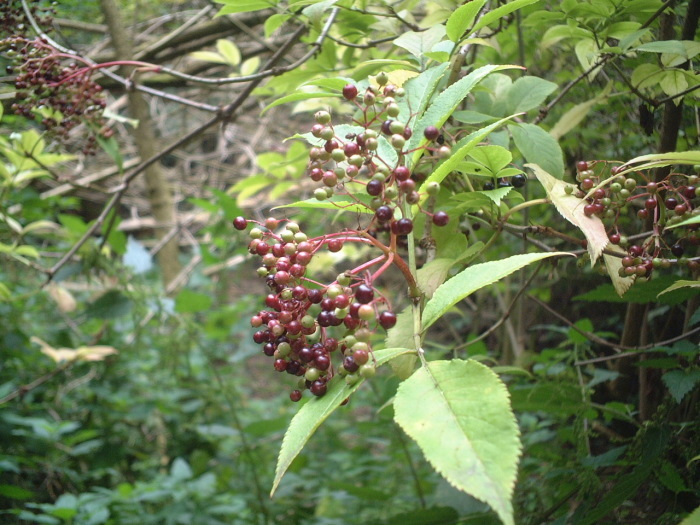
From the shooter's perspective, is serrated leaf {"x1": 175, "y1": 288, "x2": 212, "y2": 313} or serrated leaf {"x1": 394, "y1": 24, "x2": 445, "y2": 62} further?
serrated leaf {"x1": 175, "y1": 288, "x2": 212, "y2": 313}

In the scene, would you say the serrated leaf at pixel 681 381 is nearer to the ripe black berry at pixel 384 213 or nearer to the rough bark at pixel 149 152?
the ripe black berry at pixel 384 213

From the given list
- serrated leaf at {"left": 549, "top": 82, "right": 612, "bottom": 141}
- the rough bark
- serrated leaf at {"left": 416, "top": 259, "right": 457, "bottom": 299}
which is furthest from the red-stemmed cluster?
the rough bark

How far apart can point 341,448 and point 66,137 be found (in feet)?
6.01

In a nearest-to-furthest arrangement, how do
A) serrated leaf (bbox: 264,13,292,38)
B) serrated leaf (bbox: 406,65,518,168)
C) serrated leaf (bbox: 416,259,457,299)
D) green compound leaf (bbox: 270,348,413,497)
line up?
green compound leaf (bbox: 270,348,413,497) → serrated leaf (bbox: 406,65,518,168) → serrated leaf (bbox: 416,259,457,299) → serrated leaf (bbox: 264,13,292,38)

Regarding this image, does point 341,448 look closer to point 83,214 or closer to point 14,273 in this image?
point 14,273

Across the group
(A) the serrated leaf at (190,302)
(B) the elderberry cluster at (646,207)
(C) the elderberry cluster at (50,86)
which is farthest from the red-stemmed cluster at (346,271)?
(A) the serrated leaf at (190,302)

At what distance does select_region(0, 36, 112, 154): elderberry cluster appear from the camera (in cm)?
112

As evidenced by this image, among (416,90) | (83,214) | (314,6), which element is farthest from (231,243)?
(83,214)

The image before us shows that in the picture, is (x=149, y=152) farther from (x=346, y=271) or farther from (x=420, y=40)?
(x=346, y=271)

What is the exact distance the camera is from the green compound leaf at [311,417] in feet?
1.65

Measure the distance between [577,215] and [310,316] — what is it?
35 cm

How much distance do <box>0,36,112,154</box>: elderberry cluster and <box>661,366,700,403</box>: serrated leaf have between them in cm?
126

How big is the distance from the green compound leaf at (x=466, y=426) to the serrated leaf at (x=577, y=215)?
227 millimetres

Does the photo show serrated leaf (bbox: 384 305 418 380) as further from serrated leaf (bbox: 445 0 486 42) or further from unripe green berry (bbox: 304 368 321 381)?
serrated leaf (bbox: 445 0 486 42)
